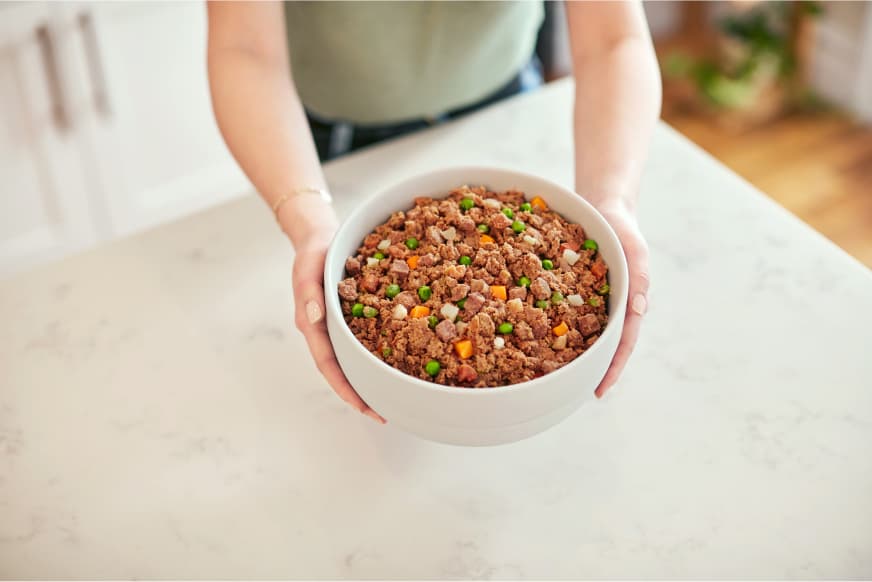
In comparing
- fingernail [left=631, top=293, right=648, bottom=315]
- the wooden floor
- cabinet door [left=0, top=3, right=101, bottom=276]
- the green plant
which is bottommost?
the wooden floor

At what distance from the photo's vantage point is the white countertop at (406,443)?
847 mm

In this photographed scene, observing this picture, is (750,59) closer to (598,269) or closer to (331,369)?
(598,269)

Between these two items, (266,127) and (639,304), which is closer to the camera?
(639,304)

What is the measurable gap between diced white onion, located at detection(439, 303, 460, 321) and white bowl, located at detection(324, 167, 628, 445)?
8cm

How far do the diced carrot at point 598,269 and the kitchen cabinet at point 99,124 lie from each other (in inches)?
62.6

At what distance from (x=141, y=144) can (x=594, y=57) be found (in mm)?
1509

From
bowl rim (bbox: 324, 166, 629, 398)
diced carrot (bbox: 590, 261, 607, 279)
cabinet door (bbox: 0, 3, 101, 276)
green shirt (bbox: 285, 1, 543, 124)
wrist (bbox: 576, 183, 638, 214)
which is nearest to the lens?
bowl rim (bbox: 324, 166, 629, 398)

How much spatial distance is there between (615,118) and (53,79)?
1553 mm

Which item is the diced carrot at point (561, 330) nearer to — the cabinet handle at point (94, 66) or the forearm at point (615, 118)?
the forearm at point (615, 118)

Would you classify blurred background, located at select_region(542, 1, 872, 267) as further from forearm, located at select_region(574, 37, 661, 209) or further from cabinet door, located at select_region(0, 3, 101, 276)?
forearm, located at select_region(574, 37, 661, 209)

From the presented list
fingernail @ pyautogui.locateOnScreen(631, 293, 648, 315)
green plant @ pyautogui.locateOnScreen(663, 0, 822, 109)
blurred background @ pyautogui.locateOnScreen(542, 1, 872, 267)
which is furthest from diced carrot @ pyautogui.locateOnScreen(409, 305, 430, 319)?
green plant @ pyautogui.locateOnScreen(663, 0, 822, 109)

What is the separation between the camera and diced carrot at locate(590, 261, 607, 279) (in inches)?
34.4

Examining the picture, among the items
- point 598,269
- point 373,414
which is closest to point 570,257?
point 598,269

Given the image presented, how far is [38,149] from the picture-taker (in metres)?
2.16
